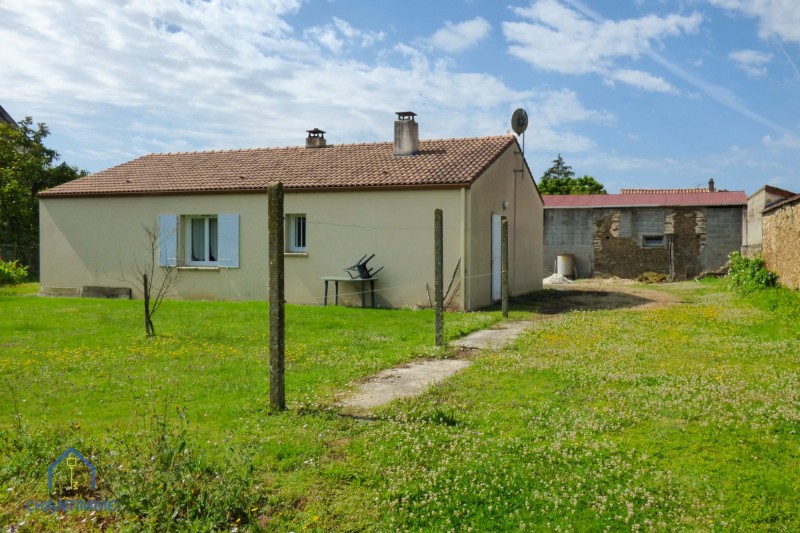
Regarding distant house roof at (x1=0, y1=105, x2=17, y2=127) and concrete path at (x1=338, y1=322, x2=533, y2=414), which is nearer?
concrete path at (x1=338, y1=322, x2=533, y2=414)

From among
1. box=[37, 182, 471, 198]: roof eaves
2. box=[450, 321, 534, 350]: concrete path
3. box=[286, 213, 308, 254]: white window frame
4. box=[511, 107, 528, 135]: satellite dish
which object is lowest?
box=[450, 321, 534, 350]: concrete path

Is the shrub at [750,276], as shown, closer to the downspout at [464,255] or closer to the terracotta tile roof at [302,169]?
the terracotta tile roof at [302,169]

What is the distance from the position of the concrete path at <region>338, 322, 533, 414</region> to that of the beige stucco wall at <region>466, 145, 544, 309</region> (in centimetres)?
610

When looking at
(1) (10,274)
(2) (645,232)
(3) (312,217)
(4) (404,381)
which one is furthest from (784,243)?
(1) (10,274)

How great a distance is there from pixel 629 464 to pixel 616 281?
24.8 metres

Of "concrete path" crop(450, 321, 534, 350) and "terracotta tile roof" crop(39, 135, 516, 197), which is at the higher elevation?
"terracotta tile roof" crop(39, 135, 516, 197)

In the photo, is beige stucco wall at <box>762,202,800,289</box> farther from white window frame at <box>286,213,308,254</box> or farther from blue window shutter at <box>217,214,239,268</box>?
blue window shutter at <box>217,214,239,268</box>

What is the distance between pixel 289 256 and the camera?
17641 millimetres

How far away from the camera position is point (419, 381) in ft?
24.7

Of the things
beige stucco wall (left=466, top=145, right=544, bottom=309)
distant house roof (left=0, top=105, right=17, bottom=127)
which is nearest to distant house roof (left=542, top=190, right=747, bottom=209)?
beige stucco wall (left=466, top=145, right=544, bottom=309)

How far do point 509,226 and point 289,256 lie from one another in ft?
21.1

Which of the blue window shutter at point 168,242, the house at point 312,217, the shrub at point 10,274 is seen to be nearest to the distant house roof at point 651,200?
the house at point 312,217

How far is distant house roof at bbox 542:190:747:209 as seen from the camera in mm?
27922

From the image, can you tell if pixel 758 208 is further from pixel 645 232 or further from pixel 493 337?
pixel 493 337
